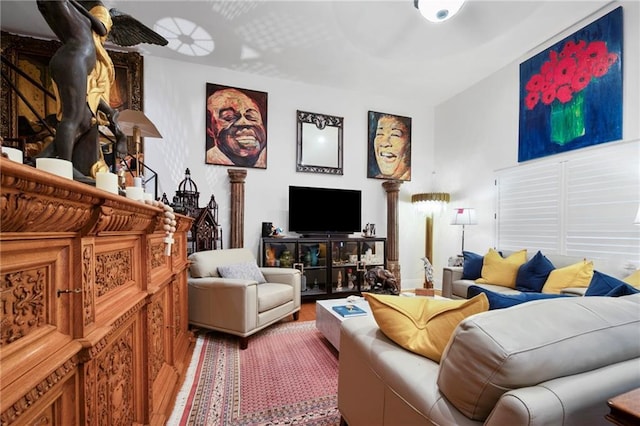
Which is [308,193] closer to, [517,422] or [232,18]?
[232,18]

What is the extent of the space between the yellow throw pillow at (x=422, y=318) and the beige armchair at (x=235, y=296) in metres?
1.50

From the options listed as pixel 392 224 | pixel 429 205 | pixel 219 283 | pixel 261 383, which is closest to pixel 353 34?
pixel 392 224

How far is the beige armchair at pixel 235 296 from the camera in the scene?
90.6 inches

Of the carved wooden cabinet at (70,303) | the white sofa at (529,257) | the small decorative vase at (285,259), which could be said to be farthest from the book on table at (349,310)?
the small decorative vase at (285,259)

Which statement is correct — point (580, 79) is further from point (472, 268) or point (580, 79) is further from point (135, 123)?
point (135, 123)

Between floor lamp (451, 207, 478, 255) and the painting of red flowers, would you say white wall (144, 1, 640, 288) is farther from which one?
floor lamp (451, 207, 478, 255)

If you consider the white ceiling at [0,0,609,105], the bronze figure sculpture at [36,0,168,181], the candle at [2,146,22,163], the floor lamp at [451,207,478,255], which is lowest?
the floor lamp at [451,207,478,255]

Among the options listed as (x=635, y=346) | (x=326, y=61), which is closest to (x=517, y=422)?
(x=635, y=346)

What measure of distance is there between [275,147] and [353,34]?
1.77m

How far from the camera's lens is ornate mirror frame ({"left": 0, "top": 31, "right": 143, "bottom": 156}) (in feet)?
9.53

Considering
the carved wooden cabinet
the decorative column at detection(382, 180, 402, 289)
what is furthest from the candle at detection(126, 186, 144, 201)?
the decorative column at detection(382, 180, 402, 289)

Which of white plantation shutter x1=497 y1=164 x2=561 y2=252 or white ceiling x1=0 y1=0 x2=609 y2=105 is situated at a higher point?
white ceiling x1=0 y1=0 x2=609 y2=105

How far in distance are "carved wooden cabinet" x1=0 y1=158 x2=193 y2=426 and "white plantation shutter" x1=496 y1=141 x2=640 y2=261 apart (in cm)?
382

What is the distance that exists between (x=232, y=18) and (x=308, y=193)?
7.32ft
